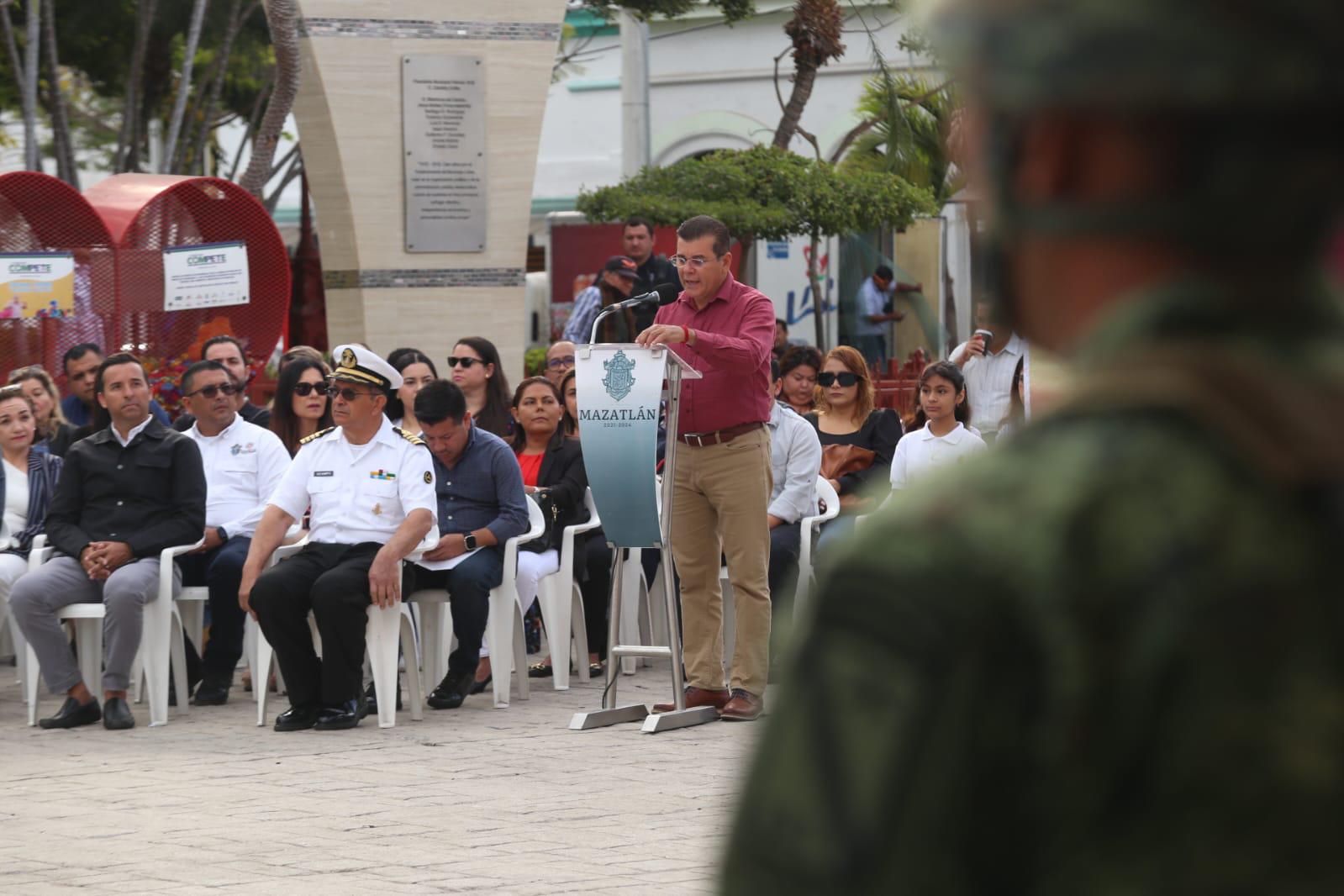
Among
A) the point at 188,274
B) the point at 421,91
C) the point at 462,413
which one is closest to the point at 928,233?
the point at 421,91

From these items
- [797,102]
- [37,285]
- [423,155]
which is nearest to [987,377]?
[423,155]

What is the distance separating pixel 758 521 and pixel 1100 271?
7.18 m

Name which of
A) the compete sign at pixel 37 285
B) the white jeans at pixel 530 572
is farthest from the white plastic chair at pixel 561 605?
the compete sign at pixel 37 285

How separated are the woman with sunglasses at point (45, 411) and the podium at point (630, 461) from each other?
3.59 m

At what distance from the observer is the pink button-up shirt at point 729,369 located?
8.15 metres

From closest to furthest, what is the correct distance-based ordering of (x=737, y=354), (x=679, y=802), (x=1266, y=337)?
(x=1266, y=337), (x=679, y=802), (x=737, y=354)

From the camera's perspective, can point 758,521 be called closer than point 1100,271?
No

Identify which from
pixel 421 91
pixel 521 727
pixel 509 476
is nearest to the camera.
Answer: pixel 521 727

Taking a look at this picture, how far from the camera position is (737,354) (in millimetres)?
7996

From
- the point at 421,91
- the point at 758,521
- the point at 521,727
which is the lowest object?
the point at 521,727

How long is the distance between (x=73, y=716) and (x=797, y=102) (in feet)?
44.1

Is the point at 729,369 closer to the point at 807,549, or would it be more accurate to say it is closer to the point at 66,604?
the point at 807,549

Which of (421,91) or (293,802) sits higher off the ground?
(421,91)

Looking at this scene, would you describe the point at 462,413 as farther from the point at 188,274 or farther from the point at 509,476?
the point at 188,274
